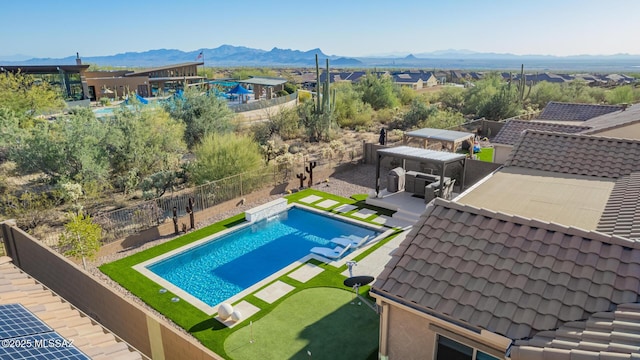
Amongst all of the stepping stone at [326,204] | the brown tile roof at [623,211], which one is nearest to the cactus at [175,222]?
the stepping stone at [326,204]

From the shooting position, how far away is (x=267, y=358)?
9.03 metres

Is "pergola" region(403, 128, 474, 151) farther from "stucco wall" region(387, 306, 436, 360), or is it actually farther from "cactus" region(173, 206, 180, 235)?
"stucco wall" region(387, 306, 436, 360)

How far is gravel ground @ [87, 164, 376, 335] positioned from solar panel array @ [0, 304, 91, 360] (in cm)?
470

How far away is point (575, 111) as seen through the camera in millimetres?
26984

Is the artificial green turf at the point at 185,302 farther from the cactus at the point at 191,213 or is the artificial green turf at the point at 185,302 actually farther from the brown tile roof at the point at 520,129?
the brown tile roof at the point at 520,129

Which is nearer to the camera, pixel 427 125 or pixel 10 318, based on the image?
pixel 10 318

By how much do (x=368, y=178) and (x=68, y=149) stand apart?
1518 cm

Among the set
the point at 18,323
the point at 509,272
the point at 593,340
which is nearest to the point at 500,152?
the point at 509,272

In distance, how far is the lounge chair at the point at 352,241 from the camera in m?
14.8

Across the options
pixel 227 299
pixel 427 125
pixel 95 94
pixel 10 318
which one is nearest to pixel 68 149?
pixel 227 299

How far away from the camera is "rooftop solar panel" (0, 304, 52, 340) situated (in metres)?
5.69

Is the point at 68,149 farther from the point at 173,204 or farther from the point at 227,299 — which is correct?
the point at 227,299

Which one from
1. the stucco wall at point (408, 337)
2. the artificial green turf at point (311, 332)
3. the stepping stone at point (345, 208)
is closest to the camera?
the stucco wall at point (408, 337)

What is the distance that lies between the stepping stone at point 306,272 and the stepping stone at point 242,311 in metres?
1.95
